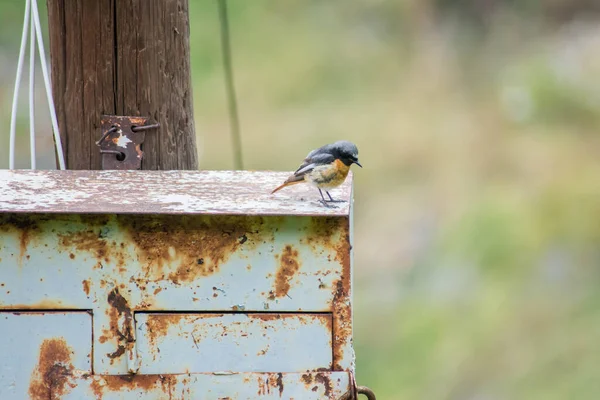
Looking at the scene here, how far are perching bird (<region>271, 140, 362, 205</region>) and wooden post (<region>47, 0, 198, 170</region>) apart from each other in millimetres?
550

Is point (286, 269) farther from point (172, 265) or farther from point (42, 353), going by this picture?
point (42, 353)

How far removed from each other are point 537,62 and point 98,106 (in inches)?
361

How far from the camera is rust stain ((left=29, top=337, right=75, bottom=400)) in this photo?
2.81 m

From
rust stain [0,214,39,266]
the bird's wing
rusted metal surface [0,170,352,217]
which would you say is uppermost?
the bird's wing

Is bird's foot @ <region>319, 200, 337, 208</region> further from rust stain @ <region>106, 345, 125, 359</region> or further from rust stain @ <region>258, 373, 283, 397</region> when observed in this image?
rust stain @ <region>106, 345, 125, 359</region>

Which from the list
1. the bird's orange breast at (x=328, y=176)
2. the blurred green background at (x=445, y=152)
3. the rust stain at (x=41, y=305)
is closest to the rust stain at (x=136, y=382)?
the rust stain at (x=41, y=305)

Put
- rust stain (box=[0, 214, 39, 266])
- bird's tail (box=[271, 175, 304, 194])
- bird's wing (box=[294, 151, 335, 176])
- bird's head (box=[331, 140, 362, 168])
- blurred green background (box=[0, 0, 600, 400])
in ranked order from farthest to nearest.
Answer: blurred green background (box=[0, 0, 600, 400]), bird's head (box=[331, 140, 362, 168]), bird's wing (box=[294, 151, 335, 176]), bird's tail (box=[271, 175, 304, 194]), rust stain (box=[0, 214, 39, 266])

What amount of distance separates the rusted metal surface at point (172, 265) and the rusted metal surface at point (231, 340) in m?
0.03

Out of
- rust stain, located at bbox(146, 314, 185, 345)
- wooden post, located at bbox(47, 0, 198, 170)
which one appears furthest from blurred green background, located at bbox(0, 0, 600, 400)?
rust stain, located at bbox(146, 314, 185, 345)

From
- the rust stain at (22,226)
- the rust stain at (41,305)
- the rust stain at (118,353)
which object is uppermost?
the rust stain at (22,226)

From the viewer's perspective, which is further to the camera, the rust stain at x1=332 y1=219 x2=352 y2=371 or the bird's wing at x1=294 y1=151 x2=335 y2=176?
the bird's wing at x1=294 y1=151 x2=335 y2=176

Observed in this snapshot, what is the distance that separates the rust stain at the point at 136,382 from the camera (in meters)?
2.83

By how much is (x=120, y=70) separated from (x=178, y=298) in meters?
1.11

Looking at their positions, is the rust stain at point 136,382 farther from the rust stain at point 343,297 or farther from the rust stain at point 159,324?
the rust stain at point 343,297
